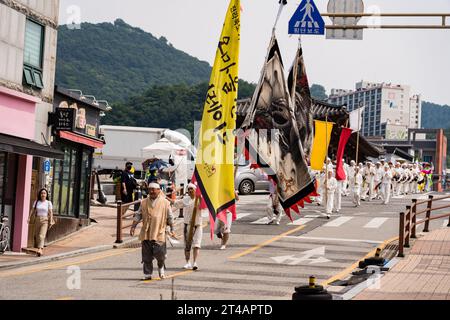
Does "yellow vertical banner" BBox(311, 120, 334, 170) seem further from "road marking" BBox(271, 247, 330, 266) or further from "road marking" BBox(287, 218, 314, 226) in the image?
"road marking" BBox(271, 247, 330, 266)

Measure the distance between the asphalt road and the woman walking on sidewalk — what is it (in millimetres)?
1329

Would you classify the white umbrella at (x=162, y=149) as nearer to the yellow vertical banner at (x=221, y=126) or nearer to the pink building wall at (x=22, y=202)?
the pink building wall at (x=22, y=202)

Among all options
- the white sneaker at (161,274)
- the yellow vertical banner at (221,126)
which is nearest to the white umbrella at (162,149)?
the white sneaker at (161,274)

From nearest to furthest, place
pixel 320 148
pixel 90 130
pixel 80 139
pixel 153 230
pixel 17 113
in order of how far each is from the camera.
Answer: pixel 153 230
pixel 17 113
pixel 320 148
pixel 80 139
pixel 90 130

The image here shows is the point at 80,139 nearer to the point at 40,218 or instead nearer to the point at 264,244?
the point at 40,218

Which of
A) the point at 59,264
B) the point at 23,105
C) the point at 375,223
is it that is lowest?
the point at 59,264

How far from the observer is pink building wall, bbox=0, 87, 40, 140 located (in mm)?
22156

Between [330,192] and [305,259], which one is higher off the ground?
[330,192]

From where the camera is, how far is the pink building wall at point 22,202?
23000 mm

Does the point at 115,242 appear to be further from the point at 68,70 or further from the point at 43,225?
the point at 68,70

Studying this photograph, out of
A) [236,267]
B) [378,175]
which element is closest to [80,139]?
[236,267]

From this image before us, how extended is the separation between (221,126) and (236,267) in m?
6.84

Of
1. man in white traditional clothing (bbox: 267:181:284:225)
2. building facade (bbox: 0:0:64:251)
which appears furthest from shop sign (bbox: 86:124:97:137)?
man in white traditional clothing (bbox: 267:181:284:225)

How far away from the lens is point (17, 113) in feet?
75.4
